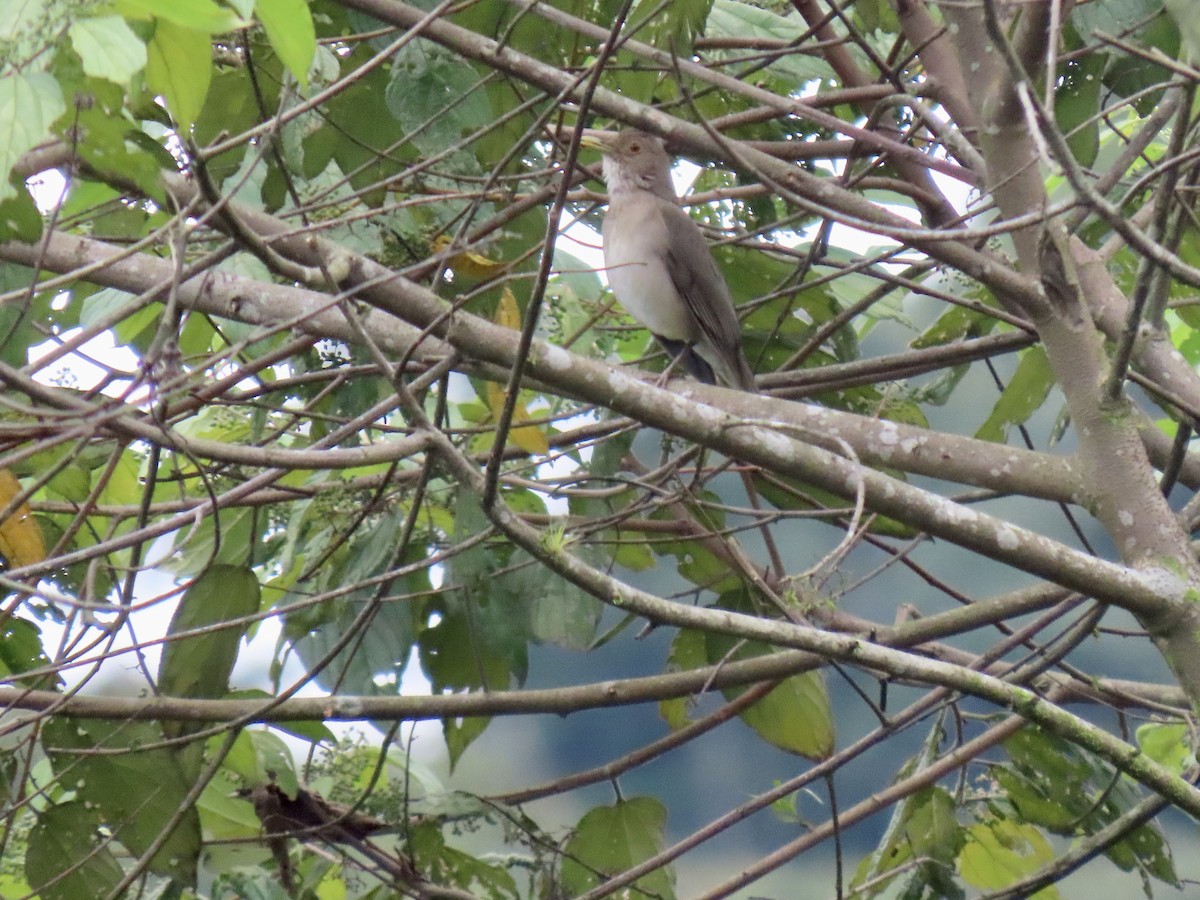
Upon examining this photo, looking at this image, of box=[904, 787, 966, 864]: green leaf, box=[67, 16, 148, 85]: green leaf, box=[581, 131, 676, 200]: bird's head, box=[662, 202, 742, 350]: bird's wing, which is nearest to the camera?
box=[67, 16, 148, 85]: green leaf

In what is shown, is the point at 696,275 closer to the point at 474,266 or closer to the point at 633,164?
the point at 633,164

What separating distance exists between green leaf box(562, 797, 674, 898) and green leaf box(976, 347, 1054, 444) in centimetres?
153

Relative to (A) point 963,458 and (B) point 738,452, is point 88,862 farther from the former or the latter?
(A) point 963,458

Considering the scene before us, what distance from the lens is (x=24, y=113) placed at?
1368 millimetres

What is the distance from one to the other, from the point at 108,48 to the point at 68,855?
2.26 metres

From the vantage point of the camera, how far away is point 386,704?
10.0 ft

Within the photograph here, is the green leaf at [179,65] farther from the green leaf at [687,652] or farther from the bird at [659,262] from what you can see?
the bird at [659,262]

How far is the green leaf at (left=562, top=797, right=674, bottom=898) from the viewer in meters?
3.60

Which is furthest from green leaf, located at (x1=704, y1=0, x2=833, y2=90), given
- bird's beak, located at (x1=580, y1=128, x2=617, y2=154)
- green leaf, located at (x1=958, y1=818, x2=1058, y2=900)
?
green leaf, located at (x1=958, y1=818, x2=1058, y2=900)

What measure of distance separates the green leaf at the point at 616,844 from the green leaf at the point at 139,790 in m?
1.14

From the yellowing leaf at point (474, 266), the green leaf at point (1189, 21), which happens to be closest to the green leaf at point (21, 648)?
the yellowing leaf at point (474, 266)

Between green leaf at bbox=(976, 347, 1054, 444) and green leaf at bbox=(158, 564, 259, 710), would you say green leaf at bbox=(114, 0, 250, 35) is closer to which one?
green leaf at bbox=(158, 564, 259, 710)

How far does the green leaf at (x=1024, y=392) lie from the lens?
341 cm

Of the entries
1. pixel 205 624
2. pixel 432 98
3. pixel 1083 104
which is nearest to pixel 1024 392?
pixel 1083 104
